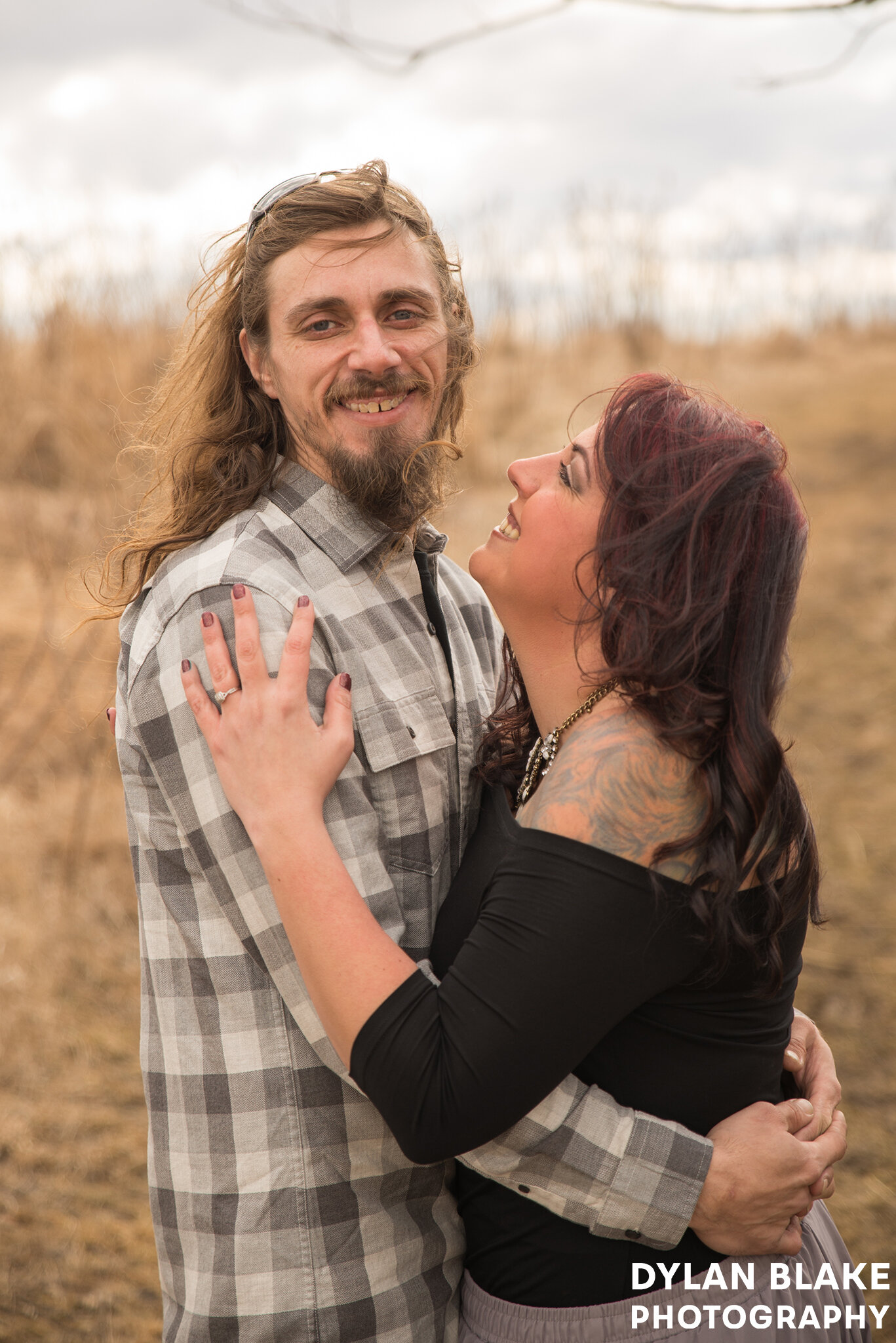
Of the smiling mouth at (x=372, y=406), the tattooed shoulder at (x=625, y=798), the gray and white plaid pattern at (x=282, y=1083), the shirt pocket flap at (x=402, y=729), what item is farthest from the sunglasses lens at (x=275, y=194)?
the tattooed shoulder at (x=625, y=798)

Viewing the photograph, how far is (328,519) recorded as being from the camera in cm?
179

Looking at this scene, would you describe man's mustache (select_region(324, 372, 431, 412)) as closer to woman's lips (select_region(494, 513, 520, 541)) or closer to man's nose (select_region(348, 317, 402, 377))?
man's nose (select_region(348, 317, 402, 377))

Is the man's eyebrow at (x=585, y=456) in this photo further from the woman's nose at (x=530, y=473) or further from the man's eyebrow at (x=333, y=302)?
the man's eyebrow at (x=333, y=302)

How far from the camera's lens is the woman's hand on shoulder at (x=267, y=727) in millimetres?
1407

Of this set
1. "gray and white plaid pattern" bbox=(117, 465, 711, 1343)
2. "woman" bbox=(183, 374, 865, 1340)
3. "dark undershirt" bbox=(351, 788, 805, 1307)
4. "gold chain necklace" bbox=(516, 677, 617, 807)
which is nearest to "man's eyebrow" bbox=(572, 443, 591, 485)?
"woman" bbox=(183, 374, 865, 1340)

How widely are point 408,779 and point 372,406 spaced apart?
66 centimetres

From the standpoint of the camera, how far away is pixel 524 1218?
1548mm

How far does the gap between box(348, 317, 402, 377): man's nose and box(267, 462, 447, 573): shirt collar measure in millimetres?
198

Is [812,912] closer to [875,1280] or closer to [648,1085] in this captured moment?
[648,1085]

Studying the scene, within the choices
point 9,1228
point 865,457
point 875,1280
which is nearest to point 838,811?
point 875,1280

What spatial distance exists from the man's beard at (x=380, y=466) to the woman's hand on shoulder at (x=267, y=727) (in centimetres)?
37

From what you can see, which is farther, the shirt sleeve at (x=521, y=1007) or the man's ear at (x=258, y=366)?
the man's ear at (x=258, y=366)

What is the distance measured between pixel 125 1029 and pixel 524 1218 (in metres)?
3.06

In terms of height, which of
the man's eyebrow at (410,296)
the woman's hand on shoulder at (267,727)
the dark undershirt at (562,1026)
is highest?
the man's eyebrow at (410,296)
